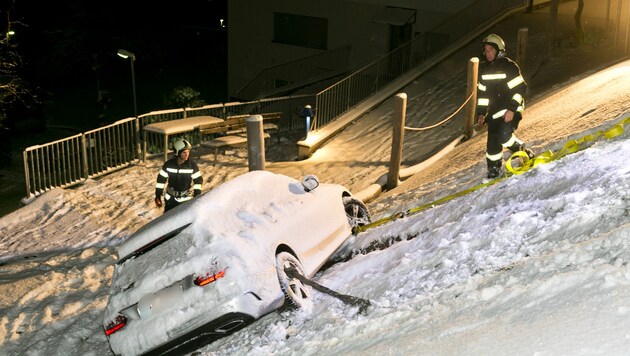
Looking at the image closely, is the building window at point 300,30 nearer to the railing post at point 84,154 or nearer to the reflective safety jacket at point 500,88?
the railing post at point 84,154

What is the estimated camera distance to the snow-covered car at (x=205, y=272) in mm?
6473

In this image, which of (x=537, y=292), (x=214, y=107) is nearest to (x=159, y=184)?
(x=537, y=292)

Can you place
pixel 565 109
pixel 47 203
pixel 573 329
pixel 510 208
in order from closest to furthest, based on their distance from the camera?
1. pixel 573 329
2. pixel 510 208
3. pixel 565 109
4. pixel 47 203

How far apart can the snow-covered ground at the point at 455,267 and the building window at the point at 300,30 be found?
16.1m

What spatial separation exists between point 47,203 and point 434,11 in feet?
51.9

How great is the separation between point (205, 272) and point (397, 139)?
6.13m

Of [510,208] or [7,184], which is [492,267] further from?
[7,184]

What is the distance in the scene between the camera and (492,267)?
6.16m

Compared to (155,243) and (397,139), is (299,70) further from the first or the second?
(155,243)

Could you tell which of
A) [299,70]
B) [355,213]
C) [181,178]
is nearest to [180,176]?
[181,178]

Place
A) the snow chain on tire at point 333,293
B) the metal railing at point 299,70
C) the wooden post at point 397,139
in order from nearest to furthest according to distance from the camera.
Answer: the snow chain on tire at point 333,293
the wooden post at point 397,139
the metal railing at point 299,70

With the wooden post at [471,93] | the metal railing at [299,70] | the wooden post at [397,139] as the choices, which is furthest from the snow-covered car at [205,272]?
the metal railing at [299,70]

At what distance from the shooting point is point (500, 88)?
365 inches

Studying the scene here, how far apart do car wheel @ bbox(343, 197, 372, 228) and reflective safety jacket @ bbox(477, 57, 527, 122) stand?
1.89m
